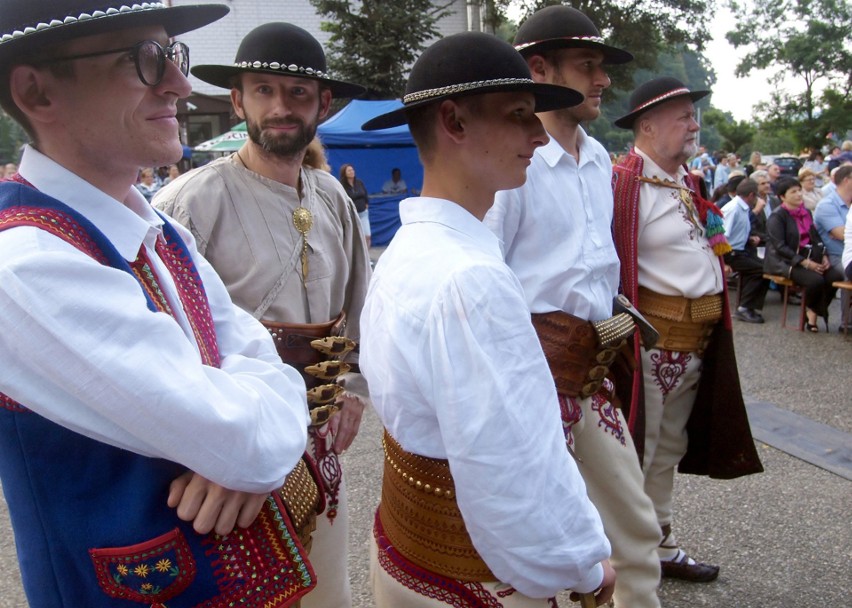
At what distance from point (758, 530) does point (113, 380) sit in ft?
11.1

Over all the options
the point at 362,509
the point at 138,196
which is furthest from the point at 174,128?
the point at 362,509

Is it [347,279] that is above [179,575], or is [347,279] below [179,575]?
above

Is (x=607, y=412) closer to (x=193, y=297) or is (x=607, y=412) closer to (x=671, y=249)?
(x=671, y=249)

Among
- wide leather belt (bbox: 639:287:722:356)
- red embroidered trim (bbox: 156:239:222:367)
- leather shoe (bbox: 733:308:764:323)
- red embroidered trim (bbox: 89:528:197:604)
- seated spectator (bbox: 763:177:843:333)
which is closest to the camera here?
red embroidered trim (bbox: 89:528:197:604)

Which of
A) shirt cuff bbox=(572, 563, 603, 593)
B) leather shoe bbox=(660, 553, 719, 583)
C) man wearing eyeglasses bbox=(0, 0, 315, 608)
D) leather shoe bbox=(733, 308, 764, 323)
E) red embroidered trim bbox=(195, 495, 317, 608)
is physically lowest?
leather shoe bbox=(733, 308, 764, 323)

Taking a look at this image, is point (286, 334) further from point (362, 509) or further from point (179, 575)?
point (362, 509)

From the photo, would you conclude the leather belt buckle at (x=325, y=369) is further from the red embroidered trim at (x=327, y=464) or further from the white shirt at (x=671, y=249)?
the white shirt at (x=671, y=249)

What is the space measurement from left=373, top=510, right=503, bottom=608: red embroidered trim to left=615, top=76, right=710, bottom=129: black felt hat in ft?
7.79

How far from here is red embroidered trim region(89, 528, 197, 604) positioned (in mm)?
1101

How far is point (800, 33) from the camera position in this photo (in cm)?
3198

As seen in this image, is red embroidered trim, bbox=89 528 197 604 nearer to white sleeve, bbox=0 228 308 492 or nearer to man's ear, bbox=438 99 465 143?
white sleeve, bbox=0 228 308 492

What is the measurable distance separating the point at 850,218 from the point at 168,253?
19.2ft

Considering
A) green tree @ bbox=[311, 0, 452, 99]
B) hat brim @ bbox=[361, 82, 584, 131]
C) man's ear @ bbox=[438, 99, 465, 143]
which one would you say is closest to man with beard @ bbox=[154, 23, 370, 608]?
hat brim @ bbox=[361, 82, 584, 131]

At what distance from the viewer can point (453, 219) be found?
5.23 feet
